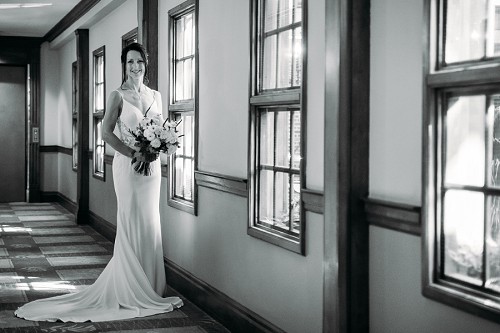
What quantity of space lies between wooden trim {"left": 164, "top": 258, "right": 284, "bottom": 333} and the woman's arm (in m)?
1.07

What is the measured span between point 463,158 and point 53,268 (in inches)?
198

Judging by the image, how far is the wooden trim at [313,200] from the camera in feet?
12.0

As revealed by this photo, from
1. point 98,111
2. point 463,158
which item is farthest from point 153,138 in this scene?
point 98,111

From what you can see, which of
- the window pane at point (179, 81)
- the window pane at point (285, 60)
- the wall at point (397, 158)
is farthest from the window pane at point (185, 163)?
the wall at point (397, 158)

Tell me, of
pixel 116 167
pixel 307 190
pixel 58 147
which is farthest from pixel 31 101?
pixel 307 190

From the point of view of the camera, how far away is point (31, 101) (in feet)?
43.0

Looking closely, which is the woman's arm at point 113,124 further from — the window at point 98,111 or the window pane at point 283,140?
the window at point 98,111

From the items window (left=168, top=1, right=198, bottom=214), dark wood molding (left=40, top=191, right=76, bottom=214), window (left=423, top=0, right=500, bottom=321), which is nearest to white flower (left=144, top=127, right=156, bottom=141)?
window (left=168, top=1, right=198, bottom=214)

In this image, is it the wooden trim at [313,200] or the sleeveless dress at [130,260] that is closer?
the wooden trim at [313,200]

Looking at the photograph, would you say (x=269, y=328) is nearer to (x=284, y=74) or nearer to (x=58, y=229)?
(x=284, y=74)

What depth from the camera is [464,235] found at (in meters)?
2.75

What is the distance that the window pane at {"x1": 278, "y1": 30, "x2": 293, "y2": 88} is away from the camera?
4.13 metres

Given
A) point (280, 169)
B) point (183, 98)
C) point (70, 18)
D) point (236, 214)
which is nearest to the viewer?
point (280, 169)

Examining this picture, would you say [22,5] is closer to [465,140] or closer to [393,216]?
[393,216]
